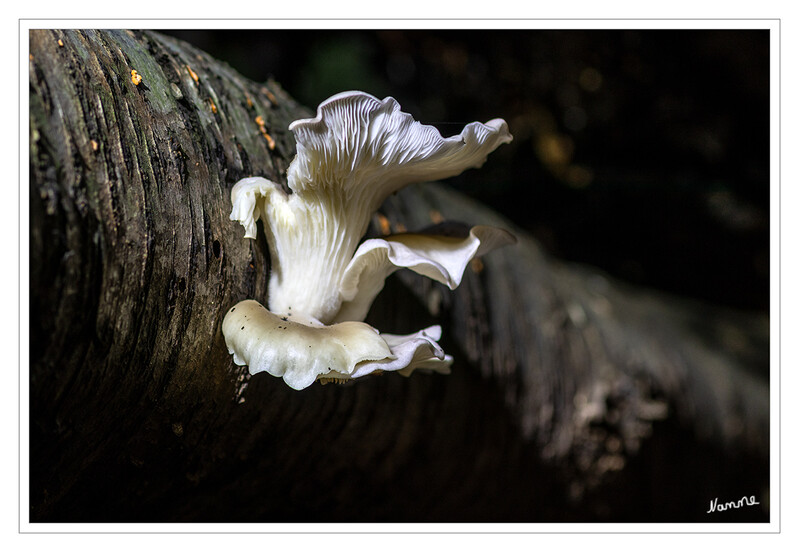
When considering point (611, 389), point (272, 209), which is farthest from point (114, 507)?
point (611, 389)
